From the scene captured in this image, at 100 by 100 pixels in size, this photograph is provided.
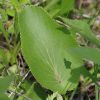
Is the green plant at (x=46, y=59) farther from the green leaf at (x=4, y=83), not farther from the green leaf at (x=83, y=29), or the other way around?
the green leaf at (x=4, y=83)

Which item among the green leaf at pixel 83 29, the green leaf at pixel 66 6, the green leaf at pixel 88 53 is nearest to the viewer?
the green leaf at pixel 88 53

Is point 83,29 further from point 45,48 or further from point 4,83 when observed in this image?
point 4,83

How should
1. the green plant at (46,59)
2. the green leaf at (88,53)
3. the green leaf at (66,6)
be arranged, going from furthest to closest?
the green leaf at (66,6), the green plant at (46,59), the green leaf at (88,53)

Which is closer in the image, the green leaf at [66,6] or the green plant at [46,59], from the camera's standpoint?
the green plant at [46,59]

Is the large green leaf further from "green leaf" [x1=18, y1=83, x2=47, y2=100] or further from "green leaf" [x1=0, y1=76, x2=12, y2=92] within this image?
"green leaf" [x1=0, y1=76, x2=12, y2=92]

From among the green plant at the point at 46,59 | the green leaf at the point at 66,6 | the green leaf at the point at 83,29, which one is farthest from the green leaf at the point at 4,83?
the green leaf at the point at 66,6

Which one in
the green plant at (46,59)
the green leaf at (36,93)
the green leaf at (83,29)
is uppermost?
the green leaf at (83,29)

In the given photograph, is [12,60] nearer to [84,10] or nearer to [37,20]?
[37,20]

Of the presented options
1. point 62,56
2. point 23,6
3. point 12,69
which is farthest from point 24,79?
point 23,6

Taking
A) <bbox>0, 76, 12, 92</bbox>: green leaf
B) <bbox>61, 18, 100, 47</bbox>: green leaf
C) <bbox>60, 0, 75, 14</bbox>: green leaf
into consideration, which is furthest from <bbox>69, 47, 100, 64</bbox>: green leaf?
<bbox>60, 0, 75, 14</bbox>: green leaf
